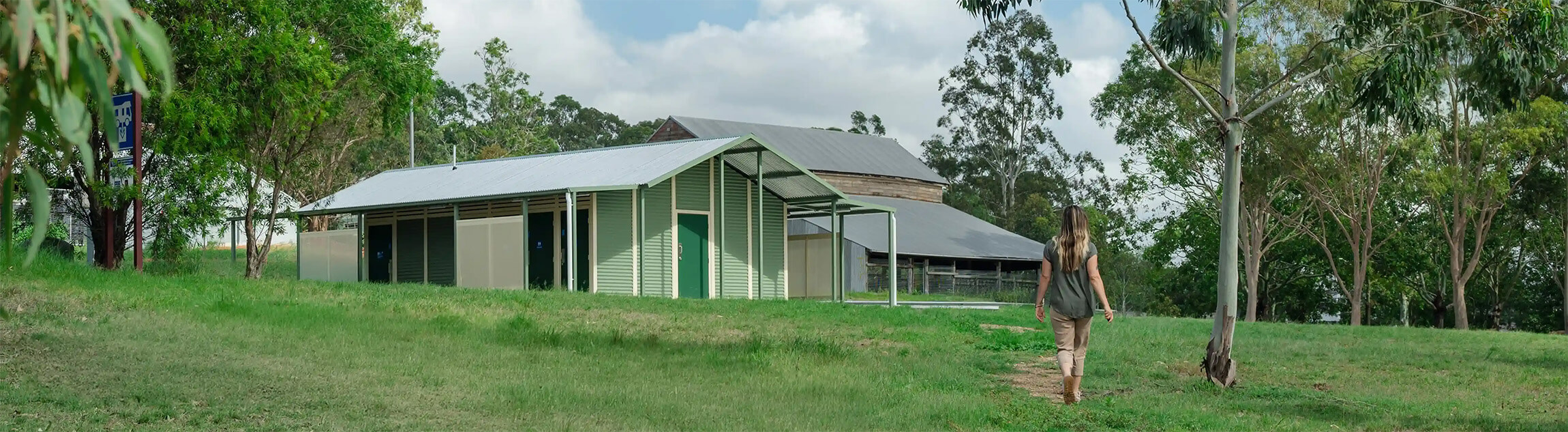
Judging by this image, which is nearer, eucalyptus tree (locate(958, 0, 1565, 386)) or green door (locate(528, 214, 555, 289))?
eucalyptus tree (locate(958, 0, 1565, 386))

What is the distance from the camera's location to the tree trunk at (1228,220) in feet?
43.0

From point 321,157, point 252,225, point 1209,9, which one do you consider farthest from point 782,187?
point 1209,9

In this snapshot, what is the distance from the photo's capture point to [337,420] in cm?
922

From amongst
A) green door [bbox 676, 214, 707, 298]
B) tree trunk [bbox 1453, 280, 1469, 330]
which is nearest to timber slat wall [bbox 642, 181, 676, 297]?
green door [bbox 676, 214, 707, 298]

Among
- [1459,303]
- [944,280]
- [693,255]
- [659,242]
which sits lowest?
[1459,303]

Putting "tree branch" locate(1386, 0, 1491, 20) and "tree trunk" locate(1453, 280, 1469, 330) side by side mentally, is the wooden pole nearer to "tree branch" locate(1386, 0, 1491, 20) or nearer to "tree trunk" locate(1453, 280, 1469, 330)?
"tree branch" locate(1386, 0, 1491, 20)

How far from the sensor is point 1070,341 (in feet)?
36.9

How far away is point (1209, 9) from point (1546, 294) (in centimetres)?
4085

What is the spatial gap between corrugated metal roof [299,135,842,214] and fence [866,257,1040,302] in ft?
54.3

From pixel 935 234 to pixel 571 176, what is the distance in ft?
84.1

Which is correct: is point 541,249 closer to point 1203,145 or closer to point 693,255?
point 693,255

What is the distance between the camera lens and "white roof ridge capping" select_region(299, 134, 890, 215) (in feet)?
93.0

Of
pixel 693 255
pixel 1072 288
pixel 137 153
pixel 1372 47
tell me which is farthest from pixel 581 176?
pixel 1072 288

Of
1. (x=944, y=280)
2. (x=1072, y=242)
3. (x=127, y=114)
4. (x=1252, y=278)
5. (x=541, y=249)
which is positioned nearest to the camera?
(x=1072, y=242)
